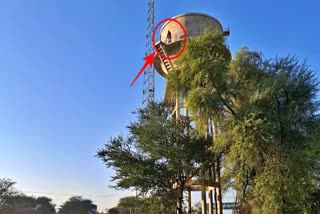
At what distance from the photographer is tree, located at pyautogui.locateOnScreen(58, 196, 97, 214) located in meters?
81.8

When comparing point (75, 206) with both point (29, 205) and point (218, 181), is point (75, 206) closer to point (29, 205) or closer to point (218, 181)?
point (29, 205)

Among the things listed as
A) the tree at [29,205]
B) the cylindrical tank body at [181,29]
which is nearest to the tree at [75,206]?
the tree at [29,205]

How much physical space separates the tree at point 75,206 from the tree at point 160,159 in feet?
231

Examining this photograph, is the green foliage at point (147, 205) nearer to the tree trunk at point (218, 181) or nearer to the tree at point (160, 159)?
the tree at point (160, 159)

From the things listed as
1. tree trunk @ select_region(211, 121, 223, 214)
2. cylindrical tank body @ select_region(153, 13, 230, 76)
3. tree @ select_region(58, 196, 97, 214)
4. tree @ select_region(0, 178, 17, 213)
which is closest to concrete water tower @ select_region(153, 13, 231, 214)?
cylindrical tank body @ select_region(153, 13, 230, 76)

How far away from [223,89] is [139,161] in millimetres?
6272

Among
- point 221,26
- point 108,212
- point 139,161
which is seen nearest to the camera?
point 139,161

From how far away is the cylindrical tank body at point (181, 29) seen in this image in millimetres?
20188

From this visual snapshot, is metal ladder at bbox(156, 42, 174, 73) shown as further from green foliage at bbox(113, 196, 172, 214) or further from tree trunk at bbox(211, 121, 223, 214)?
green foliage at bbox(113, 196, 172, 214)

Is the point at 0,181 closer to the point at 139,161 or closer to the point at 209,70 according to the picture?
the point at 139,161

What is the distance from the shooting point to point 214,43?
15.6 meters

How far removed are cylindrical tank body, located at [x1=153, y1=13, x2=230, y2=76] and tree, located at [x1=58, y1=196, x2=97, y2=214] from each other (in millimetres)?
70266

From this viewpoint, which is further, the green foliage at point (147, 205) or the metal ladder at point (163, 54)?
the metal ladder at point (163, 54)

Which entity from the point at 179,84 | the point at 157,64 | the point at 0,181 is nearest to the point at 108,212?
the point at 0,181
